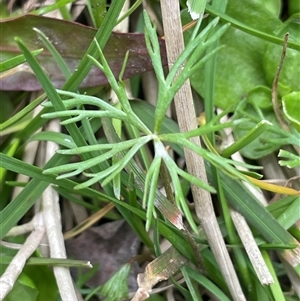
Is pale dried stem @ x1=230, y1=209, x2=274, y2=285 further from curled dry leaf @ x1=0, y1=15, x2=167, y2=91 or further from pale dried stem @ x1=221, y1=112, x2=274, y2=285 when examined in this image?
curled dry leaf @ x1=0, y1=15, x2=167, y2=91

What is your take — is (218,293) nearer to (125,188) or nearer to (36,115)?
(125,188)

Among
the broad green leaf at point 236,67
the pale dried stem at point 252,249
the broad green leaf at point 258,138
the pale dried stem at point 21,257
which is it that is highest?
the broad green leaf at point 236,67

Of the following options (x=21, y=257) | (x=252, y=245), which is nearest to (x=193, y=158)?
(x=252, y=245)

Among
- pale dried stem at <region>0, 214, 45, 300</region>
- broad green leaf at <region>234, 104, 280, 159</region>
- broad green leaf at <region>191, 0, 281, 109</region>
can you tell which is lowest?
pale dried stem at <region>0, 214, 45, 300</region>

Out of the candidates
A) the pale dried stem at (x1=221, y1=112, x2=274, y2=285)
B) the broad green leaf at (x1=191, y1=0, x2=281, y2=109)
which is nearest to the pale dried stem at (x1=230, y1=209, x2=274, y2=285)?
the pale dried stem at (x1=221, y1=112, x2=274, y2=285)

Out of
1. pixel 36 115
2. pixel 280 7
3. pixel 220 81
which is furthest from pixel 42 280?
pixel 280 7

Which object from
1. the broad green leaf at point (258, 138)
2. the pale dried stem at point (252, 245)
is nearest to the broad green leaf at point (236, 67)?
the broad green leaf at point (258, 138)

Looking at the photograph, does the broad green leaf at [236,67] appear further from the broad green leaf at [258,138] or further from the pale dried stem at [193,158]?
the pale dried stem at [193,158]

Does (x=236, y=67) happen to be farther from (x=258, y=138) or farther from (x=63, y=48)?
(x=63, y=48)
